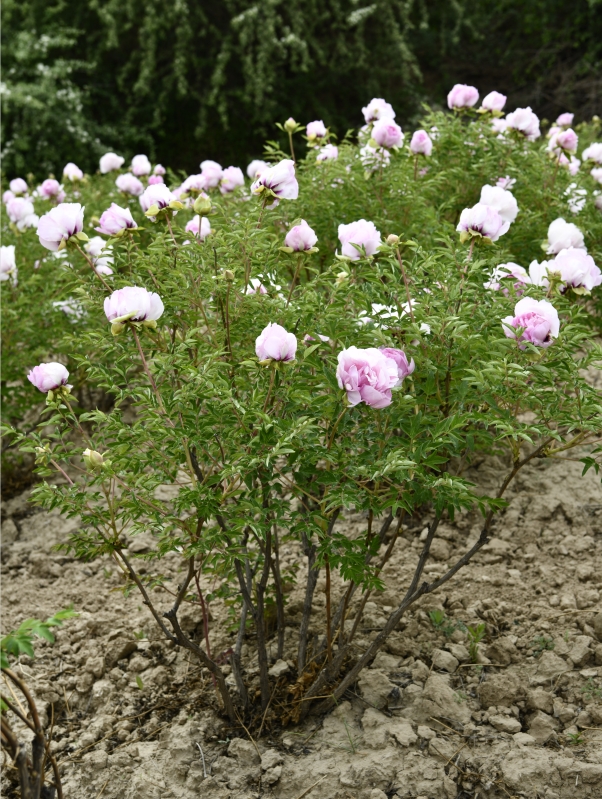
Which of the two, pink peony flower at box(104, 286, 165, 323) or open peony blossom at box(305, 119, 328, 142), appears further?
open peony blossom at box(305, 119, 328, 142)

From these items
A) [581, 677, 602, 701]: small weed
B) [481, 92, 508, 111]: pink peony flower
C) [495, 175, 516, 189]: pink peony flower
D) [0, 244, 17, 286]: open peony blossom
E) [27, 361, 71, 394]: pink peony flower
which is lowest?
[581, 677, 602, 701]: small weed

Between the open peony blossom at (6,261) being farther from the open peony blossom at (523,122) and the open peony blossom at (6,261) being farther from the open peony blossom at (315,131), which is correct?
the open peony blossom at (523,122)

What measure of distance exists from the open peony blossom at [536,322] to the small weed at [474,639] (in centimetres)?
107

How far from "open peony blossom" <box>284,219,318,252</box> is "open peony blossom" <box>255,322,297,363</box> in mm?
387

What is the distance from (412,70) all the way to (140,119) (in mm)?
3194

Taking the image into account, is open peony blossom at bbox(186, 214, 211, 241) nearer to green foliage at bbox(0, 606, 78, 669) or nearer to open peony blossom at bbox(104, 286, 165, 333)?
open peony blossom at bbox(104, 286, 165, 333)

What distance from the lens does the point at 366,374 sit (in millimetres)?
1531

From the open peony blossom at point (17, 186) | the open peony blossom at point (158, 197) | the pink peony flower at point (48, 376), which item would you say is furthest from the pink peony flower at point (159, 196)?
the open peony blossom at point (17, 186)

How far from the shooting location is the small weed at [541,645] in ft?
7.77

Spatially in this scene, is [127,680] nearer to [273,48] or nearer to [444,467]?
[444,467]

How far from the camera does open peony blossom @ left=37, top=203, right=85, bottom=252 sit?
6.20 feet

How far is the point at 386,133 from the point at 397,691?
1799mm

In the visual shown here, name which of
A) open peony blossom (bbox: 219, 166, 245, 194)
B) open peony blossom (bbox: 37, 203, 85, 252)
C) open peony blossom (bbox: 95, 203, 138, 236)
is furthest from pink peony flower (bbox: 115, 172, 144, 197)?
open peony blossom (bbox: 37, 203, 85, 252)

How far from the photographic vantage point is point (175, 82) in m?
9.02
